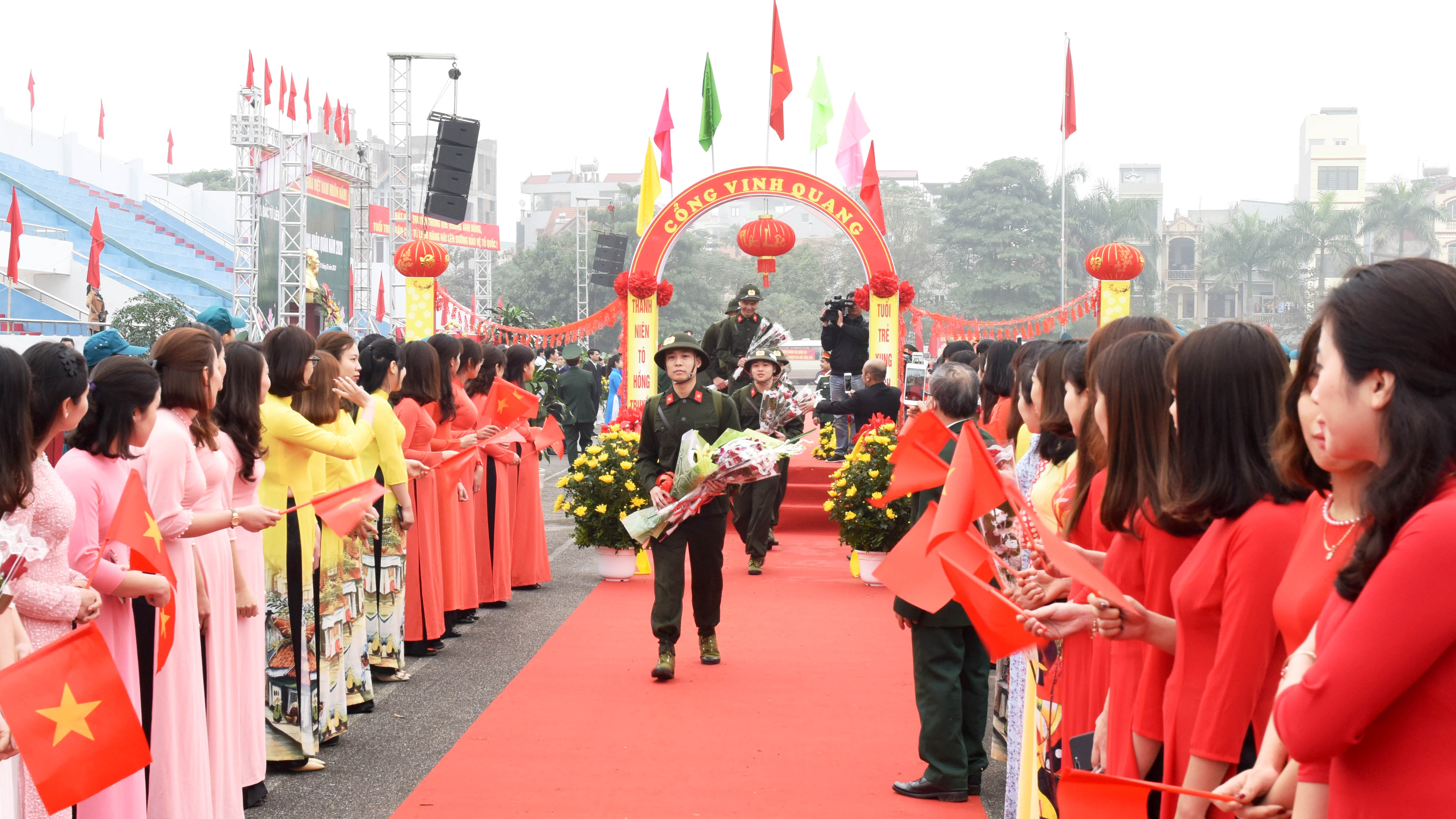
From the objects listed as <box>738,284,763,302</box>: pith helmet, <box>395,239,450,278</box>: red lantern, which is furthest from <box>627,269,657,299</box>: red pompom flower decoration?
<box>738,284,763,302</box>: pith helmet

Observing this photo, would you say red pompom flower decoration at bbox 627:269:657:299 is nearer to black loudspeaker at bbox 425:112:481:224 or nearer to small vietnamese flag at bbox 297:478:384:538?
black loudspeaker at bbox 425:112:481:224

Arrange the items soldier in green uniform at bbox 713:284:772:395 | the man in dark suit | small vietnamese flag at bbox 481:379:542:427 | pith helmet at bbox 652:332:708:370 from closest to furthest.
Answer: pith helmet at bbox 652:332:708:370 → small vietnamese flag at bbox 481:379:542:427 → the man in dark suit → soldier in green uniform at bbox 713:284:772:395

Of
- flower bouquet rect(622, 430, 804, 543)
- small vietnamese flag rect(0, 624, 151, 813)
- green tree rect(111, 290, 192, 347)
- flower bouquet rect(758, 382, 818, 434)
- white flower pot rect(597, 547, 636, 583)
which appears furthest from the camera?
green tree rect(111, 290, 192, 347)

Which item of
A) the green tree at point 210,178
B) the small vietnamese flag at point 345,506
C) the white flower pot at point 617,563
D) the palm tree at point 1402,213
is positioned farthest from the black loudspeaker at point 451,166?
the green tree at point 210,178

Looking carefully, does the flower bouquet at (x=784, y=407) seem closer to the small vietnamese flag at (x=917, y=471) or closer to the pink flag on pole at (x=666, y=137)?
the small vietnamese flag at (x=917, y=471)

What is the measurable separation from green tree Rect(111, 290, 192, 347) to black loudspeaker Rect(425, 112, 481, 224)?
5201 millimetres

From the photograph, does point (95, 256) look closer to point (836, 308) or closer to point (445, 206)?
point (445, 206)

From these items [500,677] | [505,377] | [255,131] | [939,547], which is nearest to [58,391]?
[939,547]

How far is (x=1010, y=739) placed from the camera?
3.64 m

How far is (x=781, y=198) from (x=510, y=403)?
764 centimetres

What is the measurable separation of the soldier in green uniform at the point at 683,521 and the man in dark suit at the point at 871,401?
12.2ft

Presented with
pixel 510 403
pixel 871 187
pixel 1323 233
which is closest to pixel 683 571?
pixel 510 403

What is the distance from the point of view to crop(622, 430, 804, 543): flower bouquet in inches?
216

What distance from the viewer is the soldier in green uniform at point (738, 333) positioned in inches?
420
